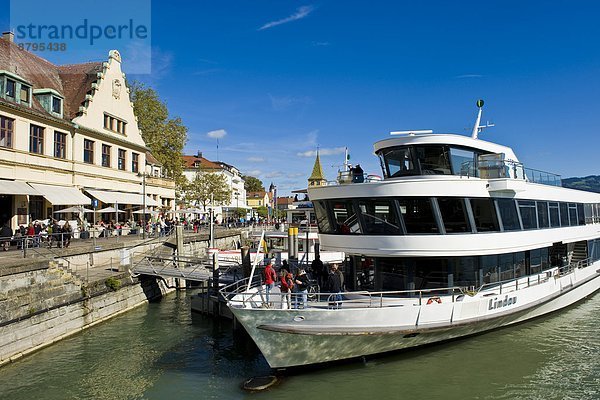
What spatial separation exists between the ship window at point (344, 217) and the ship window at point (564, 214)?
33.6 ft

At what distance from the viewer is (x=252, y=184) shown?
128 metres

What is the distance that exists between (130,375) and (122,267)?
1016cm

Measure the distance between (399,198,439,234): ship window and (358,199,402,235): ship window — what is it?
0.30 m

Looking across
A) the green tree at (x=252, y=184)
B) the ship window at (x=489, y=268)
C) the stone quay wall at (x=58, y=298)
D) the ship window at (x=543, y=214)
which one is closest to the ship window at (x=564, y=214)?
the ship window at (x=543, y=214)

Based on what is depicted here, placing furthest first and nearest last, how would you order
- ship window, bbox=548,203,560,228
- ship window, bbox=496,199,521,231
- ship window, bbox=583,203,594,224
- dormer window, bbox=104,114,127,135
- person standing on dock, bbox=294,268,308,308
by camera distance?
dormer window, bbox=104,114,127,135
ship window, bbox=583,203,594,224
ship window, bbox=548,203,560,228
ship window, bbox=496,199,521,231
person standing on dock, bbox=294,268,308,308

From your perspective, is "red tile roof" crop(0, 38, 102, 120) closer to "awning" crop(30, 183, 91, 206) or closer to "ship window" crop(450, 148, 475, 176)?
"awning" crop(30, 183, 91, 206)

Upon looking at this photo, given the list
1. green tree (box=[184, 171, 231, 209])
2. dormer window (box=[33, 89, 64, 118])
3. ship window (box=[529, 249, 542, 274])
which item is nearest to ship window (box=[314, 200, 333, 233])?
ship window (box=[529, 249, 542, 274])

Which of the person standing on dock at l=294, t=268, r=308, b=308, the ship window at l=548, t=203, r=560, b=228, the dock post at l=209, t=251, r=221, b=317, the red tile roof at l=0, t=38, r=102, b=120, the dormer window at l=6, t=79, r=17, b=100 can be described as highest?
the red tile roof at l=0, t=38, r=102, b=120

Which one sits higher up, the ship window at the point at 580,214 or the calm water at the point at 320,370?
the ship window at the point at 580,214

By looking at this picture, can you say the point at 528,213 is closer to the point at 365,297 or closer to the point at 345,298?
the point at 365,297

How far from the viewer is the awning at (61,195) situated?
24.3m

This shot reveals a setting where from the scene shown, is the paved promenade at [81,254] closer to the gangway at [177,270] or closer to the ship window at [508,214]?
the gangway at [177,270]

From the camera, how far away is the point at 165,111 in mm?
44344

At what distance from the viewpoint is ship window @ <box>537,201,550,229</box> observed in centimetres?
1627
